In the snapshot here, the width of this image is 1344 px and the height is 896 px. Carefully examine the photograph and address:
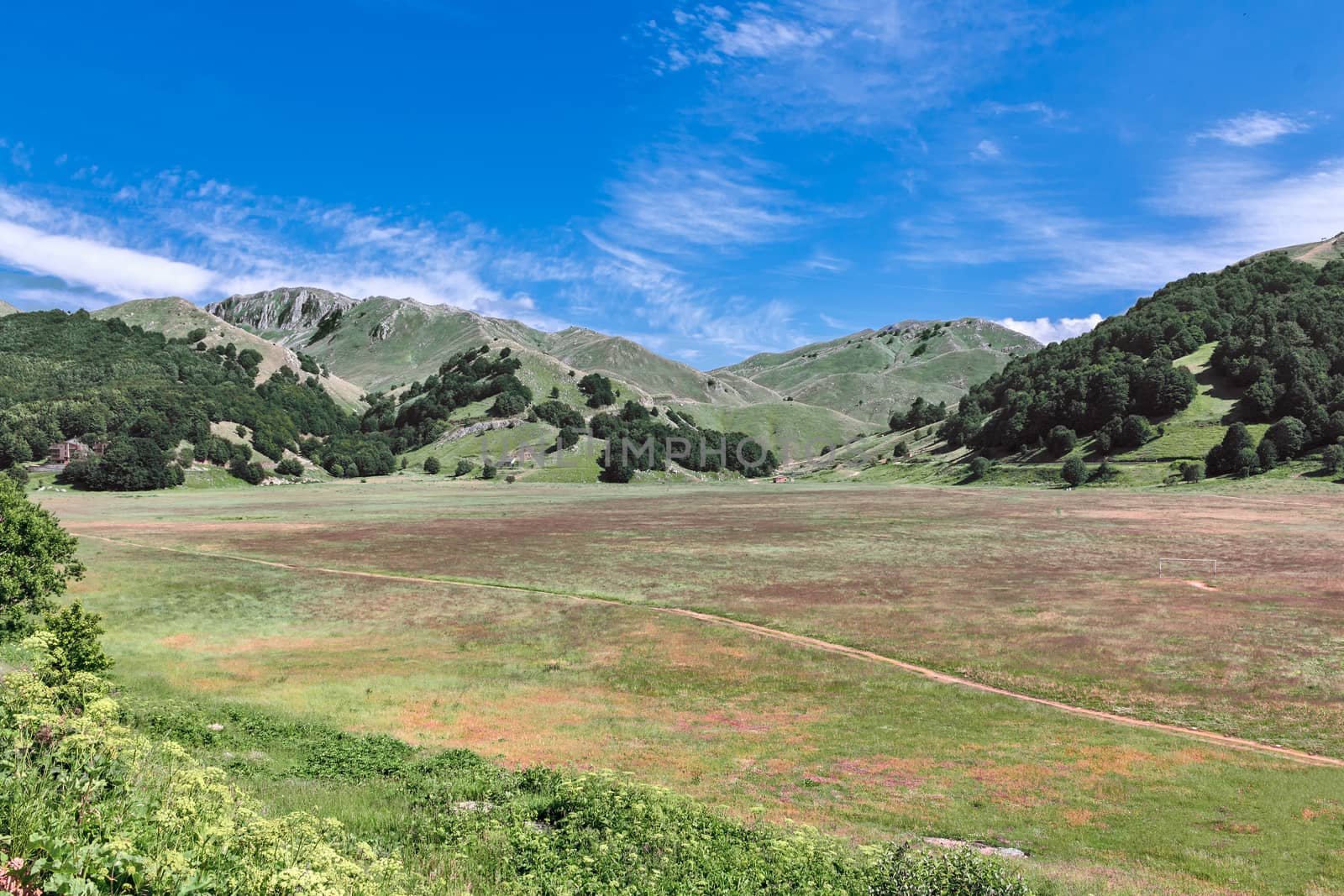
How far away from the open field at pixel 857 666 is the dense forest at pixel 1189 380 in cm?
9156

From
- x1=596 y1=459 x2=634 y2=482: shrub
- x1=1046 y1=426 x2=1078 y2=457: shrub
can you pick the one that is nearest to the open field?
x1=1046 y1=426 x2=1078 y2=457: shrub

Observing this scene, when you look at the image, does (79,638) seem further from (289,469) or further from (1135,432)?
(289,469)

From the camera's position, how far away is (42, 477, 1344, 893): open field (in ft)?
54.3

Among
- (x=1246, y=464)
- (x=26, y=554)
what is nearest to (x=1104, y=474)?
(x=1246, y=464)

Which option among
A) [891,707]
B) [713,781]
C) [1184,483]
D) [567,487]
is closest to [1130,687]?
[891,707]

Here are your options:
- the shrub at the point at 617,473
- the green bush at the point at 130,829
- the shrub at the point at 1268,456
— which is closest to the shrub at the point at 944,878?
the green bush at the point at 130,829

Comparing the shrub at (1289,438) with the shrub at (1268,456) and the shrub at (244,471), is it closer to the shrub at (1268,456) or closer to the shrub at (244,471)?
the shrub at (1268,456)

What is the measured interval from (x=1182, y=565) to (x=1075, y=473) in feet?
320

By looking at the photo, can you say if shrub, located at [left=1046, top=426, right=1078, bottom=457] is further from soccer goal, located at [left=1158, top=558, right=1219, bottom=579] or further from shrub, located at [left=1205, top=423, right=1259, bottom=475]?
soccer goal, located at [left=1158, top=558, right=1219, bottom=579]

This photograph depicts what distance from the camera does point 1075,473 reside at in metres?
137

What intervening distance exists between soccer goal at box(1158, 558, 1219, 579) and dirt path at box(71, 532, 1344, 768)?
28.1 m

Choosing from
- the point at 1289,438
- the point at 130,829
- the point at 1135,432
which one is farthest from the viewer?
the point at 1135,432

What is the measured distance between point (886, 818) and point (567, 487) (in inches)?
6324

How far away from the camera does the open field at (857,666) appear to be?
1655 cm
